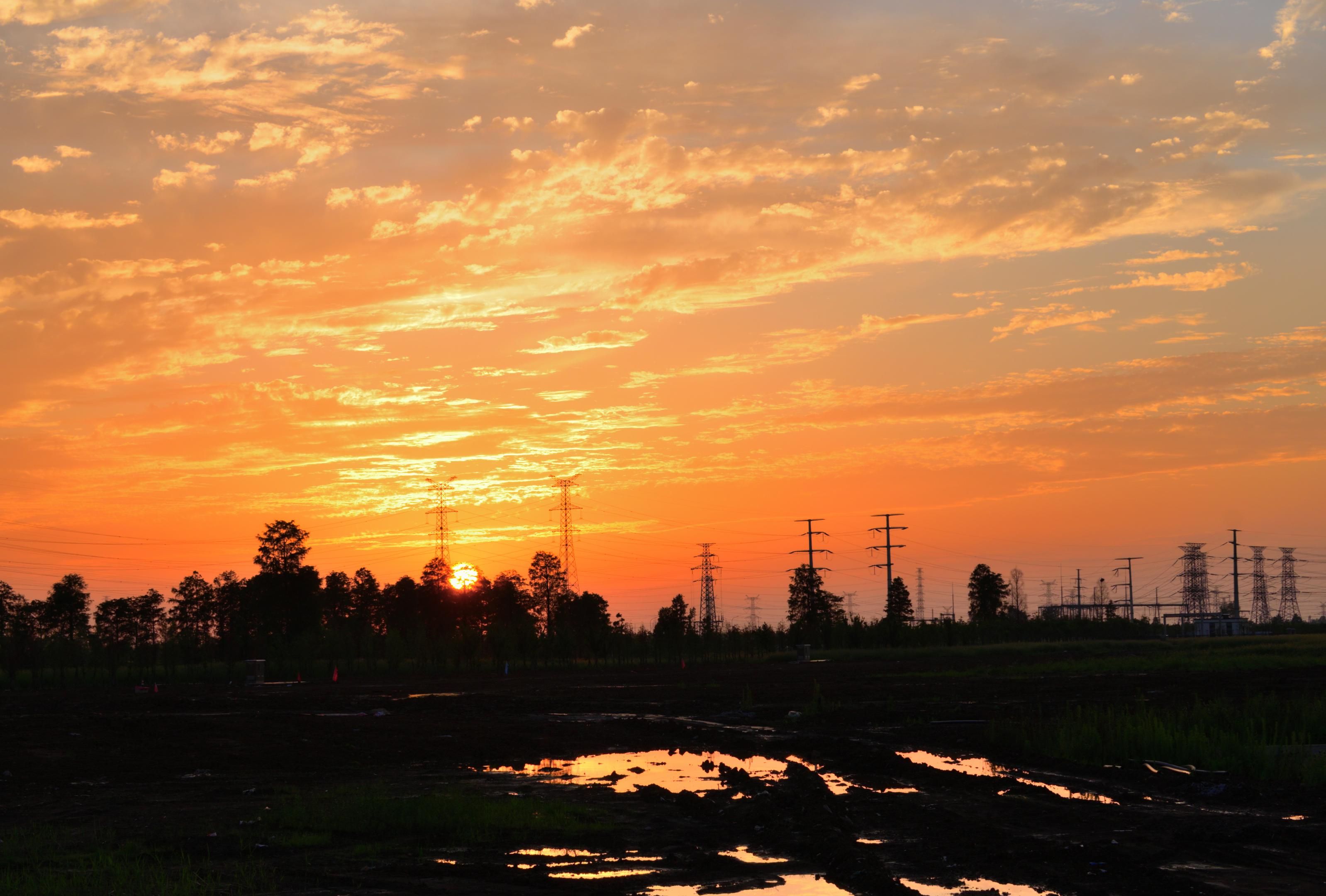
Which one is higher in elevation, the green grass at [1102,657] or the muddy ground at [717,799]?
the muddy ground at [717,799]

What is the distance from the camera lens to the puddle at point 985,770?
15.1 meters

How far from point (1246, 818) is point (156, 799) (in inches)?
599

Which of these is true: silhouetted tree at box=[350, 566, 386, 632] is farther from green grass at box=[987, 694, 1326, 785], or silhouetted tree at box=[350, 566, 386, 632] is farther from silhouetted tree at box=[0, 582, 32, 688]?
green grass at box=[987, 694, 1326, 785]

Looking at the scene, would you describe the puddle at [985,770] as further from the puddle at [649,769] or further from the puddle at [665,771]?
the puddle at [649,769]

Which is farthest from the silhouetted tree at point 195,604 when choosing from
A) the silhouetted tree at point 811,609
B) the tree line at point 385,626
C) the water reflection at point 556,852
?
the water reflection at point 556,852

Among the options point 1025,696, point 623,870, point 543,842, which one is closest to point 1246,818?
point 623,870

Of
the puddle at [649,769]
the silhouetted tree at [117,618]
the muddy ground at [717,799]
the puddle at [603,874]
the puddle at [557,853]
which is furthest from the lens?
the silhouetted tree at [117,618]

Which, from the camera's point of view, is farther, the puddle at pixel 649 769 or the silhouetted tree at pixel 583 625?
the silhouetted tree at pixel 583 625

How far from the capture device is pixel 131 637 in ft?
334

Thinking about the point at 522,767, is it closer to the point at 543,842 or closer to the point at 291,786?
the point at 291,786

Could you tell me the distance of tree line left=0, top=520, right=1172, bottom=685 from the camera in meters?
67.9

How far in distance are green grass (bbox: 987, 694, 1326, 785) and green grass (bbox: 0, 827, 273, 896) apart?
1365cm

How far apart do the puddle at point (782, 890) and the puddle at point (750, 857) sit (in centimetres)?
87

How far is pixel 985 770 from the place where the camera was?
60.5 feet
